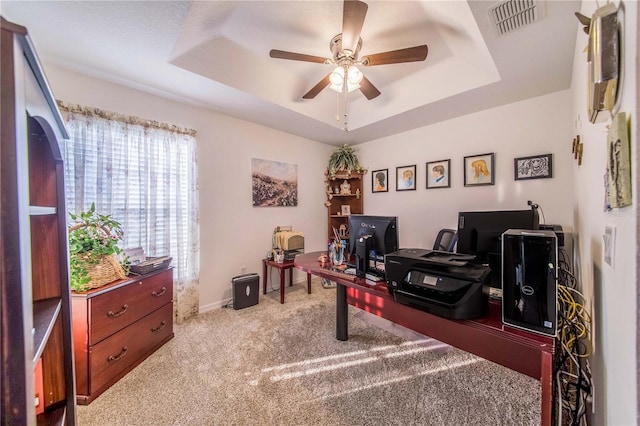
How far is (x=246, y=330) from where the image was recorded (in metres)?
2.42

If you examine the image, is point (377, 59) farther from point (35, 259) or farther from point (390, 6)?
point (35, 259)

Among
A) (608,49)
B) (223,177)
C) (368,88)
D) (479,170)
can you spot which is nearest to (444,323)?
(608,49)

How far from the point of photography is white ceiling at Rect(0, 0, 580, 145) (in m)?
1.54

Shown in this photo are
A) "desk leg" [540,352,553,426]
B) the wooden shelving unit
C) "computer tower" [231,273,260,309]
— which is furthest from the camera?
"computer tower" [231,273,260,309]

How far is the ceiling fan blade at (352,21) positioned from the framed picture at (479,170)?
2110 mm

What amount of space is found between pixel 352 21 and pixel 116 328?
2713 millimetres

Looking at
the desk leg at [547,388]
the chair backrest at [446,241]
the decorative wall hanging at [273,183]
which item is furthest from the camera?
the decorative wall hanging at [273,183]

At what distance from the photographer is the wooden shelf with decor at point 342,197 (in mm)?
4203

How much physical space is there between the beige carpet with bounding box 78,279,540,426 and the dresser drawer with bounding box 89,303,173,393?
10 centimetres

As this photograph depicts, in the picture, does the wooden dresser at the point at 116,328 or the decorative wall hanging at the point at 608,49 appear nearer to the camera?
the decorative wall hanging at the point at 608,49

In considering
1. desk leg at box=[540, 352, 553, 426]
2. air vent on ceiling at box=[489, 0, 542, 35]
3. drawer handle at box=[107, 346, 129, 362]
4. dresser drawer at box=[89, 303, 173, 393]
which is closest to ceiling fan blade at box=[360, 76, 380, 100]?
air vent on ceiling at box=[489, 0, 542, 35]

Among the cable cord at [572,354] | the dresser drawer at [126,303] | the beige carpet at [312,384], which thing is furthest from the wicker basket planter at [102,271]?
the cable cord at [572,354]

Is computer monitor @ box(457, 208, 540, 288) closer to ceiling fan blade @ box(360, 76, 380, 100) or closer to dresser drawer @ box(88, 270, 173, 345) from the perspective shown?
ceiling fan blade @ box(360, 76, 380, 100)

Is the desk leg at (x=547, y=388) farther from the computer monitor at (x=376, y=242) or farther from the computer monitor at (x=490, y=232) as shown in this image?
the computer monitor at (x=376, y=242)
